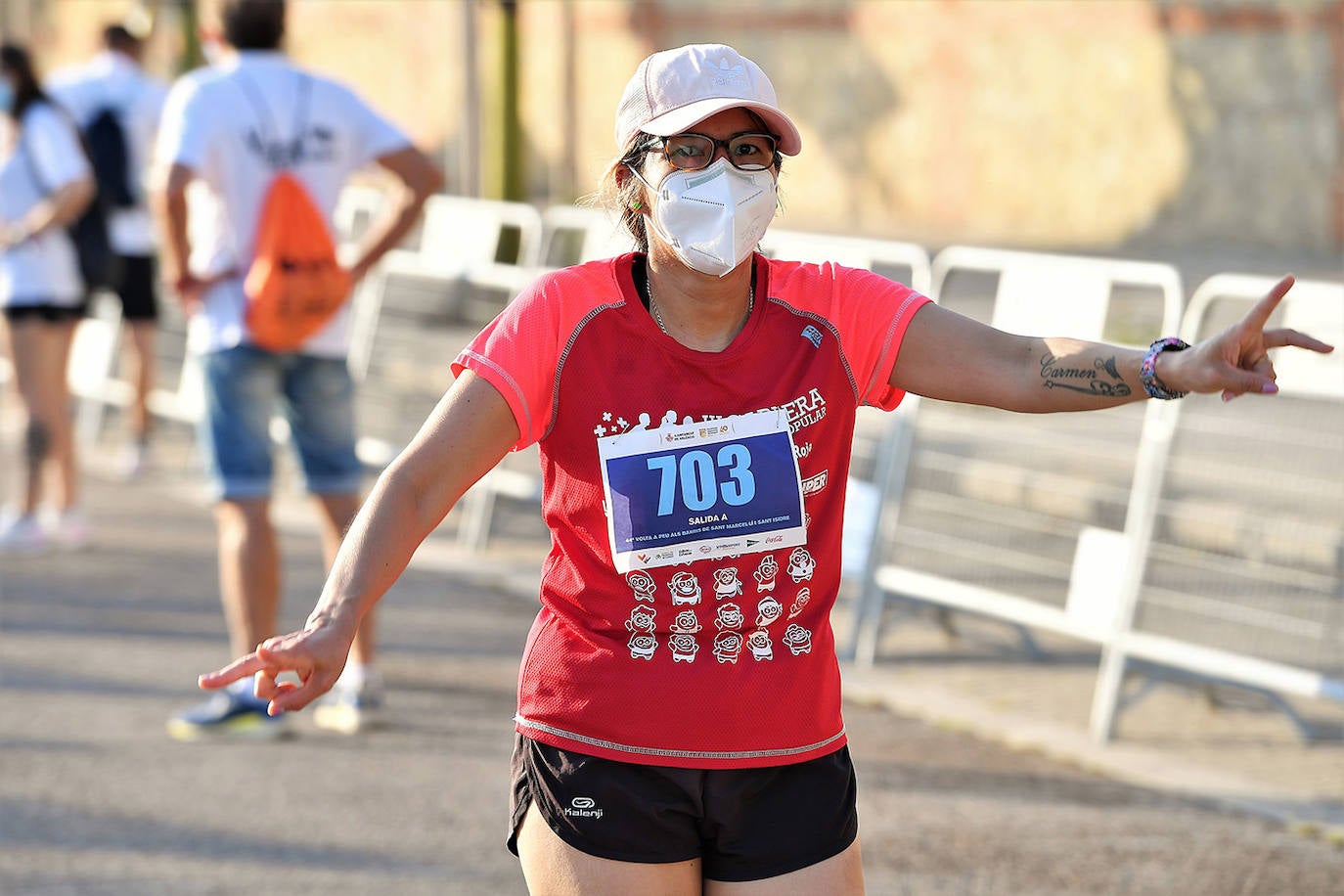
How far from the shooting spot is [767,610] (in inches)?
112

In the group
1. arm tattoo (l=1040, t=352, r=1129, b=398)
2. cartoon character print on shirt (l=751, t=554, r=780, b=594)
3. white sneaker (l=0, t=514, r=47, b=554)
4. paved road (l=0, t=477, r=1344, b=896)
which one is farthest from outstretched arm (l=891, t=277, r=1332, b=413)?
white sneaker (l=0, t=514, r=47, b=554)

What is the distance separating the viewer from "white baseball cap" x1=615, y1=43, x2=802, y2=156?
2.83 meters

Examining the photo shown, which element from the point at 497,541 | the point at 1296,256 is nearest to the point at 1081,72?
the point at 1296,256

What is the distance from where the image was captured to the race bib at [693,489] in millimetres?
2834

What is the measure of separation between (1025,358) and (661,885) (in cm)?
101

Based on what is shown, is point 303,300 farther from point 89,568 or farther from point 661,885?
point 661,885

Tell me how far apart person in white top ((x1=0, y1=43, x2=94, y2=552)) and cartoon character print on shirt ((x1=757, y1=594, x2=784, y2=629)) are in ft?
21.7

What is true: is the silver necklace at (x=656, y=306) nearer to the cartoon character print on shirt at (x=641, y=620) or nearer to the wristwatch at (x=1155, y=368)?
the cartoon character print on shirt at (x=641, y=620)

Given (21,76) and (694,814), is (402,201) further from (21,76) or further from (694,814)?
(694,814)

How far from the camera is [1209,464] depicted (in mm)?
6652

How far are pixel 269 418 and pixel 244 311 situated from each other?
374mm

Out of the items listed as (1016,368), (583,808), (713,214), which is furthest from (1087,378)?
(583,808)

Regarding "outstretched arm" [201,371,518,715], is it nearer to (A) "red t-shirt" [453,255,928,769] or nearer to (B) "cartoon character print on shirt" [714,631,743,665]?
(A) "red t-shirt" [453,255,928,769]

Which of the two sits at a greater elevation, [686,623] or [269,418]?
[686,623]
